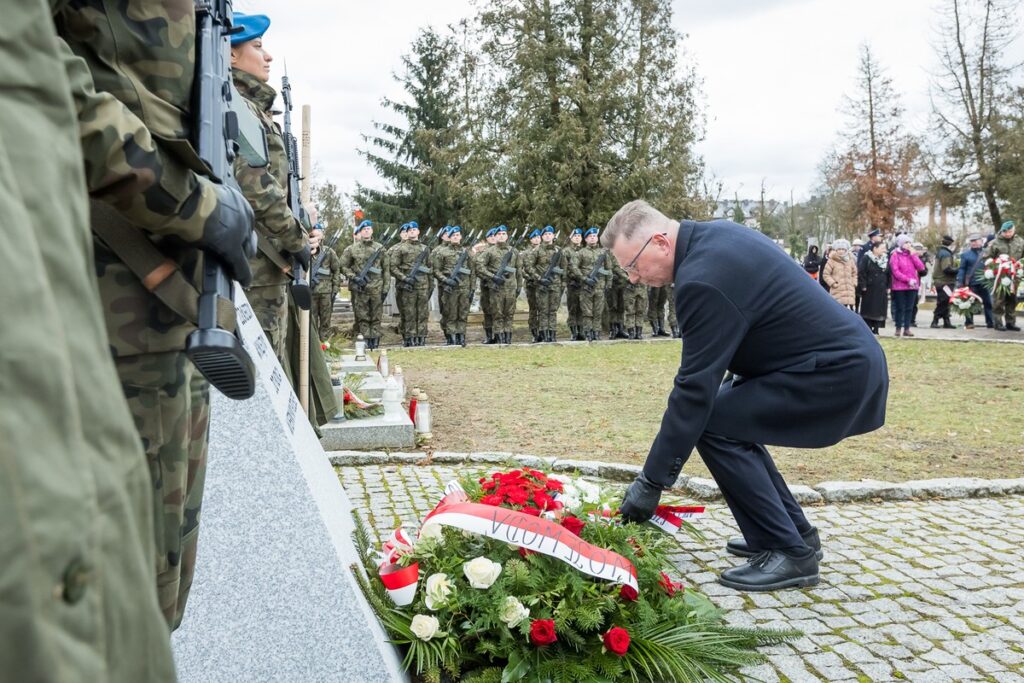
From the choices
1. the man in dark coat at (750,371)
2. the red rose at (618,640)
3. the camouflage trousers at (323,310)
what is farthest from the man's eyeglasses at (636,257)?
the camouflage trousers at (323,310)

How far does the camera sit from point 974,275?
18750 mm

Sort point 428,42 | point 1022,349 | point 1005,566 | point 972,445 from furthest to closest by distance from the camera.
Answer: point 428,42 < point 1022,349 < point 972,445 < point 1005,566

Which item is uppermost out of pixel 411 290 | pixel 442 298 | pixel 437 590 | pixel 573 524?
pixel 411 290

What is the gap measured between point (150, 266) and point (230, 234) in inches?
7.0

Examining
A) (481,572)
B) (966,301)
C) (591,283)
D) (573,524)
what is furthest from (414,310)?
(481,572)

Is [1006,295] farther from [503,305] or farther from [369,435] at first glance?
[369,435]

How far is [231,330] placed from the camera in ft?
5.79

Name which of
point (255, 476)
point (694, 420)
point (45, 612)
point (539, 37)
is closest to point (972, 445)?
point (694, 420)

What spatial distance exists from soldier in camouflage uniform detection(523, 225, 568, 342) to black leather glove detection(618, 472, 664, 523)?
13956 mm

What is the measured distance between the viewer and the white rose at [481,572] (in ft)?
9.55

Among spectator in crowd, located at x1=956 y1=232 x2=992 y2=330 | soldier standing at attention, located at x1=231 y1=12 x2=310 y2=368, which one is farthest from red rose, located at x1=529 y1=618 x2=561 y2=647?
spectator in crowd, located at x1=956 y1=232 x2=992 y2=330

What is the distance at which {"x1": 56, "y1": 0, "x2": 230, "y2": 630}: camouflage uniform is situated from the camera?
5.22 feet

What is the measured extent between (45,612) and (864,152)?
38.6 meters

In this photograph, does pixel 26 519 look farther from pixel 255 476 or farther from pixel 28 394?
pixel 255 476
